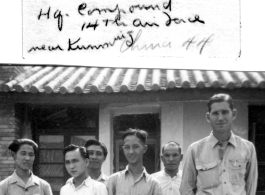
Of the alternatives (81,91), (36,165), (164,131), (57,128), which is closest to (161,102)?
(164,131)

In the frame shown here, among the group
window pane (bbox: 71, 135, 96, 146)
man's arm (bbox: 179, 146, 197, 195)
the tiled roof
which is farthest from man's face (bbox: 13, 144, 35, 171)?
window pane (bbox: 71, 135, 96, 146)

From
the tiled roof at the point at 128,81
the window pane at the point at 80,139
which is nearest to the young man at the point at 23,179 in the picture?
the tiled roof at the point at 128,81

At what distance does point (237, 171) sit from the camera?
156 inches

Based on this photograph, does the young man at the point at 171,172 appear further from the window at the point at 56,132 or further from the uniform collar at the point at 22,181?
the window at the point at 56,132

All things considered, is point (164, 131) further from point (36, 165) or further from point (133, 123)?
point (36, 165)

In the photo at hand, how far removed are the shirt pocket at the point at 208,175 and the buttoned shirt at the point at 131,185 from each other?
30.3 inches

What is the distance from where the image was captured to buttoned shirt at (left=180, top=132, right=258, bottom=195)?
12.9 ft

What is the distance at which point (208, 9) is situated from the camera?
4.95m

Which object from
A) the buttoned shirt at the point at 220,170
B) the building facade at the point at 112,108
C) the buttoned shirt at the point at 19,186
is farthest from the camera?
the building facade at the point at 112,108

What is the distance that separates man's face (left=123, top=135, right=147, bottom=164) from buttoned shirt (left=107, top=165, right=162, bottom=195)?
0.43 ft

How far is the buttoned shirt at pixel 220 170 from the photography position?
12.9 feet

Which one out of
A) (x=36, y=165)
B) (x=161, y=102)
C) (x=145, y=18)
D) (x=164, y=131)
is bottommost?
(x=36, y=165)

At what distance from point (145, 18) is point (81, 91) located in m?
2.40

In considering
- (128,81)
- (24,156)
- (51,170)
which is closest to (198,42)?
(24,156)
